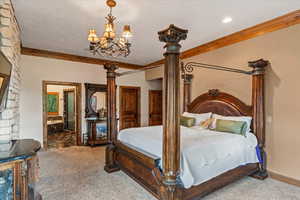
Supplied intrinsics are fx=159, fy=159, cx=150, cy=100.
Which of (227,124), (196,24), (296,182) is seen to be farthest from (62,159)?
(296,182)

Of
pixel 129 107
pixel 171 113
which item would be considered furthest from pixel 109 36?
pixel 129 107

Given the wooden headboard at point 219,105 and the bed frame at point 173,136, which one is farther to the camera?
the wooden headboard at point 219,105

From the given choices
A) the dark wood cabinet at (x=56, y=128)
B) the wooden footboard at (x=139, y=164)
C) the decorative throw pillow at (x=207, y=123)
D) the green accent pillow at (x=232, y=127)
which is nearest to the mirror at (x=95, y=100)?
the wooden footboard at (x=139, y=164)

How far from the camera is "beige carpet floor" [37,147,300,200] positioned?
8.00 ft

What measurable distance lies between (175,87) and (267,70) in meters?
2.47

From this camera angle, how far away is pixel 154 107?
7.07 metres

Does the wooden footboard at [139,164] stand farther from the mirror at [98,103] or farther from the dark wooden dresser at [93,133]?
the mirror at [98,103]

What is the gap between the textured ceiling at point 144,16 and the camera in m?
2.51

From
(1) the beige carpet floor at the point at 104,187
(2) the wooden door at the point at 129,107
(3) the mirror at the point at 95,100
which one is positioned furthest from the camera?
(2) the wooden door at the point at 129,107

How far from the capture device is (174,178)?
1.96m

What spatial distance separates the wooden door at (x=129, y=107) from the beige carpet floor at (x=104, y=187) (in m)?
2.77

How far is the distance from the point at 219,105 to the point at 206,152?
1.88m

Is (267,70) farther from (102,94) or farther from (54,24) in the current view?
(102,94)

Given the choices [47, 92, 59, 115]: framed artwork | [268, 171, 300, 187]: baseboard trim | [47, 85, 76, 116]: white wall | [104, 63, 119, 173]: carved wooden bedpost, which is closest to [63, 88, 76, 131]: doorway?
[47, 85, 76, 116]: white wall
